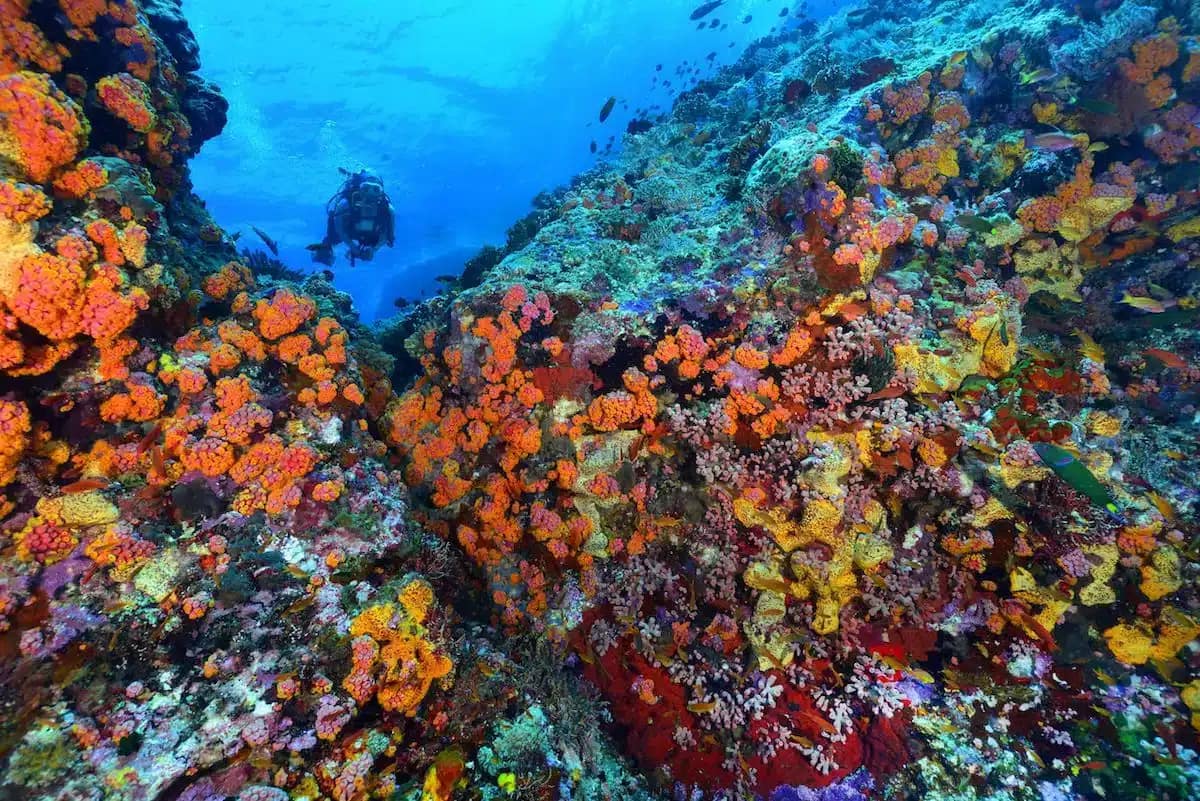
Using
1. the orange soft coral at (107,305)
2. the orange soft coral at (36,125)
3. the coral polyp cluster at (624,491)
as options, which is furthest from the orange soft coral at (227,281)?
the orange soft coral at (36,125)

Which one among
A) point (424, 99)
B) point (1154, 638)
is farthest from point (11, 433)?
point (424, 99)

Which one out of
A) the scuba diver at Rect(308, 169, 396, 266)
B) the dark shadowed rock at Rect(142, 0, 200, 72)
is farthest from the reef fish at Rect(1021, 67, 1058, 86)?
the dark shadowed rock at Rect(142, 0, 200, 72)

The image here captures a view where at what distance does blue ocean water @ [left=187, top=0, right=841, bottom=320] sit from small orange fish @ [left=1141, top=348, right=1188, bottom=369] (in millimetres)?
25791

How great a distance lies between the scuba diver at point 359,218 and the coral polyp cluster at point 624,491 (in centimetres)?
457

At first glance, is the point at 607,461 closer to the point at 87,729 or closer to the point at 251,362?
the point at 251,362

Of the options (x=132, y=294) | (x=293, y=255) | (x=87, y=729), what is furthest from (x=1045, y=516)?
(x=293, y=255)

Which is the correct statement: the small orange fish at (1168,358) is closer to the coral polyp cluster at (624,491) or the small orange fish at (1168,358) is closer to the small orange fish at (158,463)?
the coral polyp cluster at (624,491)

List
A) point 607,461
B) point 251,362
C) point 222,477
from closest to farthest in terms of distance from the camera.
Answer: point 222,477, point 251,362, point 607,461

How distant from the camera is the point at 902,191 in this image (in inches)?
290

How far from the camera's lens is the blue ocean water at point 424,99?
37.7 m

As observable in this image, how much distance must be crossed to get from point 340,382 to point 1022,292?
858cm

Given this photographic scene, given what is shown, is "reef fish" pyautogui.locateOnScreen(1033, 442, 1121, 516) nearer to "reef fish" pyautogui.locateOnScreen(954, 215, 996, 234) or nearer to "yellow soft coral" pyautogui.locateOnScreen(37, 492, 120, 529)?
"reef fish" pyautogui.locateOnScreen(954, 215, 996, 234)

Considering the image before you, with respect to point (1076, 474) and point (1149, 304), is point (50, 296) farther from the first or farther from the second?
point (1149, 304)

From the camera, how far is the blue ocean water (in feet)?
124
